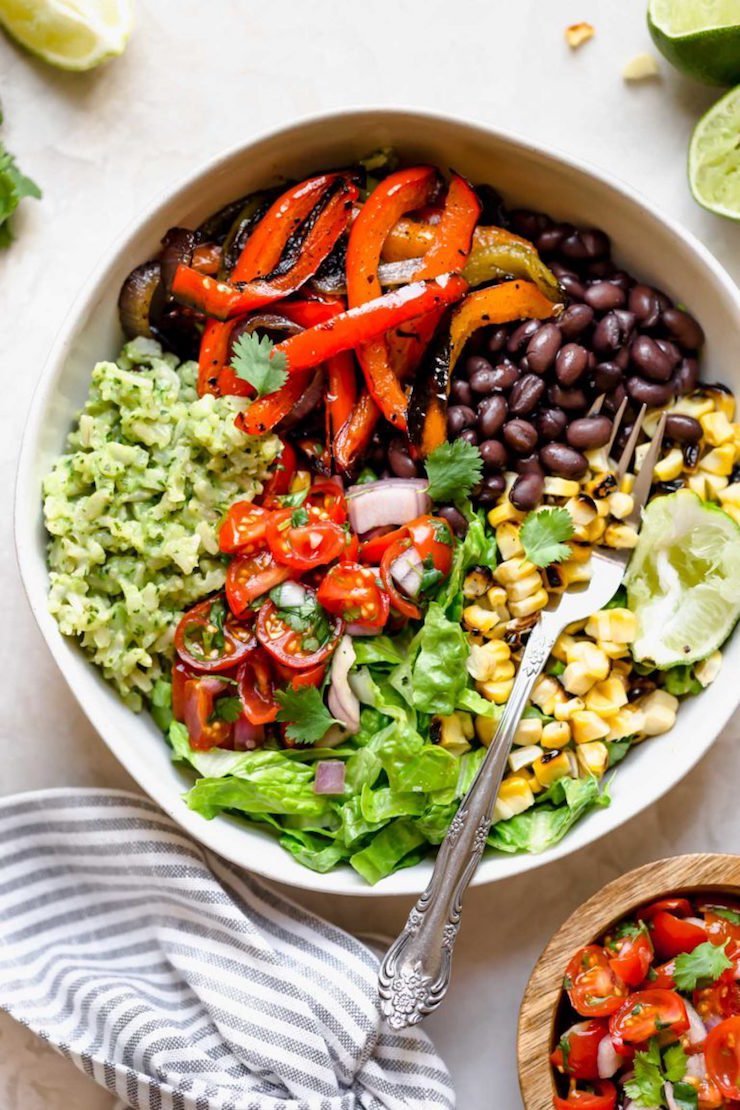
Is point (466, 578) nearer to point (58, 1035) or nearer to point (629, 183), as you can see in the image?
point (629, 183)

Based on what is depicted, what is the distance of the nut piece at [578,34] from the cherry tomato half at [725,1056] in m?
2.53

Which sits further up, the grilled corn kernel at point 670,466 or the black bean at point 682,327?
the black bean at point 682,327

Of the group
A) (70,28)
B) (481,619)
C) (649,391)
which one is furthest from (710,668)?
(70,28)

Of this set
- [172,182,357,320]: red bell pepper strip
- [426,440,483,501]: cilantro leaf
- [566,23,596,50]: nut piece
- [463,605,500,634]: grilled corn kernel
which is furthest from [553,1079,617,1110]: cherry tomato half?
[566,23,596,50]: nut piece

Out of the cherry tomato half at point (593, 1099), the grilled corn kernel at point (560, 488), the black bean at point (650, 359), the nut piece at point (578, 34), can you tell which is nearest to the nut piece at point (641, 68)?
the nut piece at point (578, 34)

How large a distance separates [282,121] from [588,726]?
1.78 metres

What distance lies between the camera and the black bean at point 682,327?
2.70 metres

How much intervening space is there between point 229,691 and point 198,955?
0.69 m

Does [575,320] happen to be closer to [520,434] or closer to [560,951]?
[520,434]

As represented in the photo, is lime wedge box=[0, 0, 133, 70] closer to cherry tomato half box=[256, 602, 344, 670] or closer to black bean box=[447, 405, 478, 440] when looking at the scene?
black bean box=[447, 405, 478, 440]

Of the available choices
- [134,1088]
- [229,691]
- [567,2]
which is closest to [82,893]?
[134,1088]

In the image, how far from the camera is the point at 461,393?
8.84 ft

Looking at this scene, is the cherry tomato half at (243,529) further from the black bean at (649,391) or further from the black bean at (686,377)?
the black bean at (686,377)

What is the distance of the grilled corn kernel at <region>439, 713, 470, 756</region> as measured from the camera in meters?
2.67
